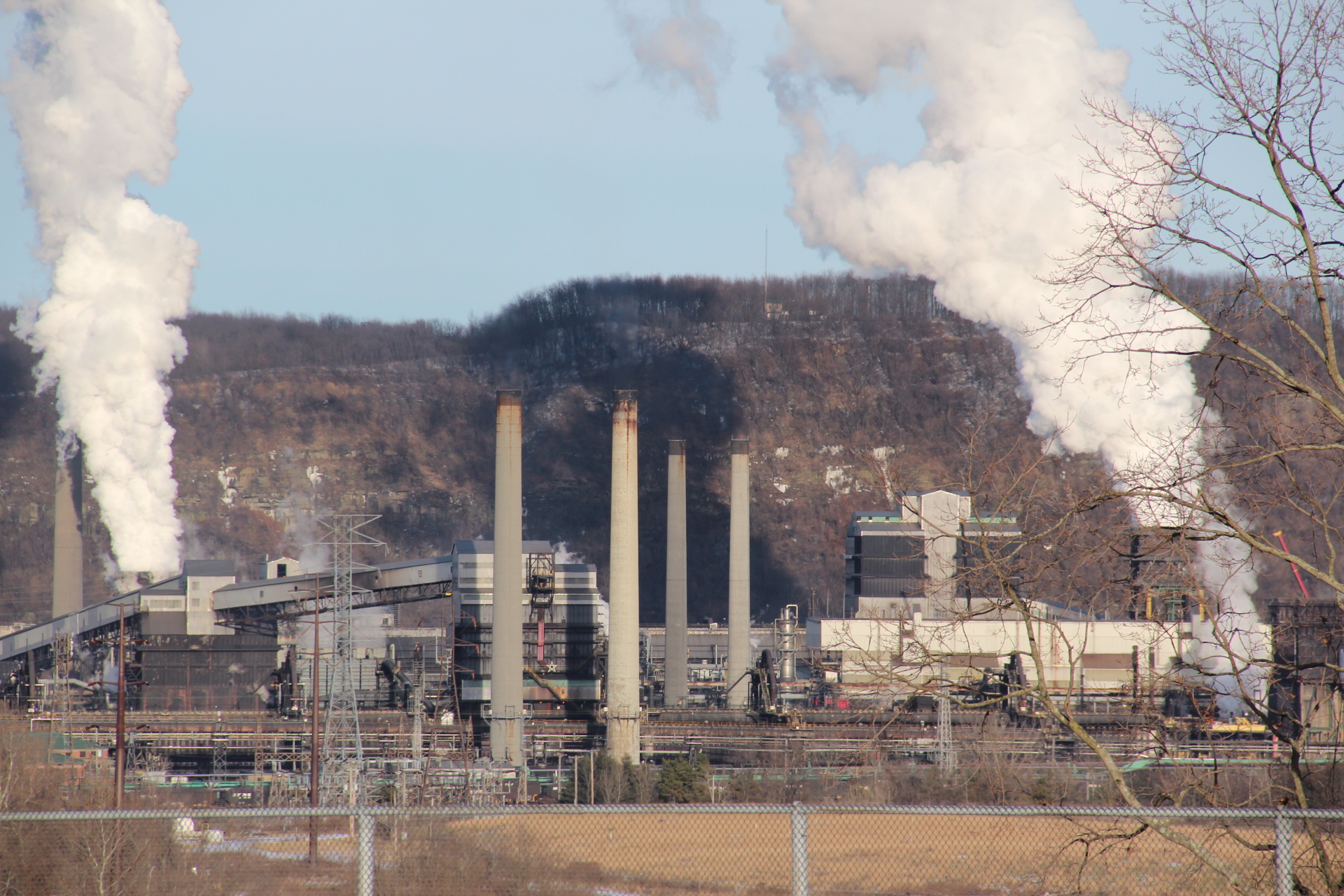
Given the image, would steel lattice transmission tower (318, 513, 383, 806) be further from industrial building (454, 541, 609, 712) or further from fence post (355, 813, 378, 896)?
fence post (355, 813, 378, 896)

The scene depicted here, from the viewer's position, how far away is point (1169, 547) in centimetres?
762

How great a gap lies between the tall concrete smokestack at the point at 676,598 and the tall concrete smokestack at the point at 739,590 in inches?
89.3

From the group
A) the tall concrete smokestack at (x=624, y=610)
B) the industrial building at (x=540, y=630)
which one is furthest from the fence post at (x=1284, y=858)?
the industrial building at (x=540, y=630)

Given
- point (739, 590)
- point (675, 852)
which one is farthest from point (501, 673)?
point (675, 852)

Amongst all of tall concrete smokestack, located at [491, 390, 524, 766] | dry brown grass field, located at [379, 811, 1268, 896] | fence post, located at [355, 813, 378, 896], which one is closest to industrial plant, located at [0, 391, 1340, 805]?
tall concrete smokestack, located at [491, 390, 524, 766]

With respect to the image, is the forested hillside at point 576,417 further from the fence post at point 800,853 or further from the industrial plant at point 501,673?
the fence post at point 800,853

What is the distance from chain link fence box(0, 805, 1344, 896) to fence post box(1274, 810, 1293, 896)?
1 cm

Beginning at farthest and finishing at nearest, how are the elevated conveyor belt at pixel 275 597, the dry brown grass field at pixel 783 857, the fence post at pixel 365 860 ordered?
the elevated conveyor belt at pixel 275 597 → the dry brown grass field at pixel 783 857 → the fence post at pixel 365 860

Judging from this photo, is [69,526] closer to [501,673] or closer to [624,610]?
[501,673]

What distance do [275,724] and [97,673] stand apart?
626 inches

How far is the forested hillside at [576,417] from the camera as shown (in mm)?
115875

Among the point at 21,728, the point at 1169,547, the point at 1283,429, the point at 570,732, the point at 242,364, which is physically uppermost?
the point at 242,364

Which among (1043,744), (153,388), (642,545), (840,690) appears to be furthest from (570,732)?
(642,545)

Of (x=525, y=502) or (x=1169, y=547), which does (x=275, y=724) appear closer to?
(x=1169, y=547)
